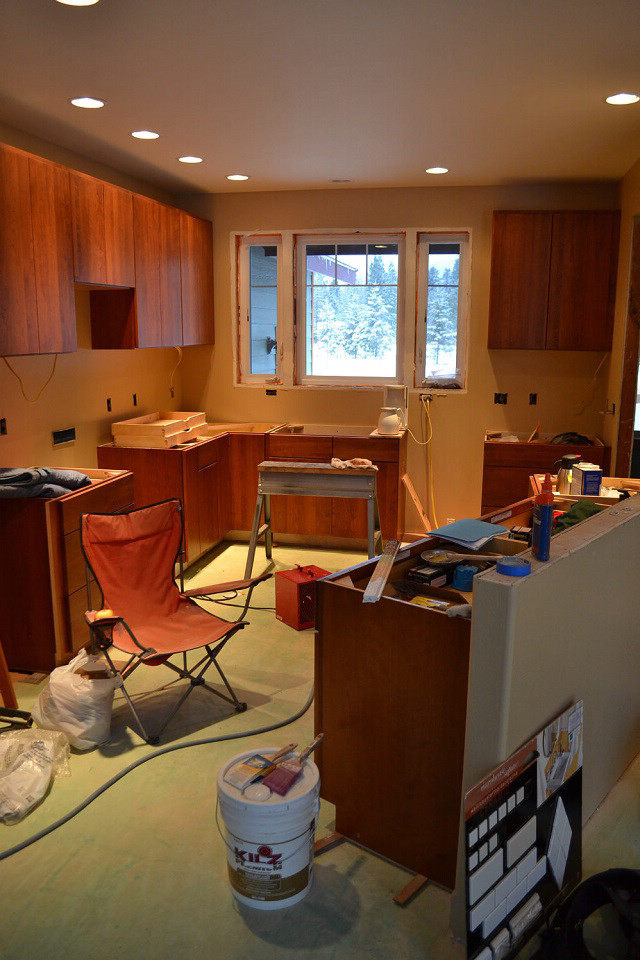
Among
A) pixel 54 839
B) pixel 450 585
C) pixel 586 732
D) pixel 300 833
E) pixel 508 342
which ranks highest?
pixel 508 342

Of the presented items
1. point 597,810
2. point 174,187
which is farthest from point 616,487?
point 174,187

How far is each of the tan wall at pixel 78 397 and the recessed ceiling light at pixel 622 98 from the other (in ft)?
10.5

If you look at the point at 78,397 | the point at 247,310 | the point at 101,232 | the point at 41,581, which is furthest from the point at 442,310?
the point at 41,581

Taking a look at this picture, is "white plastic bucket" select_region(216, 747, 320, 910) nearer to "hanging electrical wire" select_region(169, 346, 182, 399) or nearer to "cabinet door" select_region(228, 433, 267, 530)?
"cabinet door" select_region(228, 433, 267, 530)

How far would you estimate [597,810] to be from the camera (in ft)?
8.94

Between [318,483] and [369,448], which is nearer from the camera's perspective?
[318,483]

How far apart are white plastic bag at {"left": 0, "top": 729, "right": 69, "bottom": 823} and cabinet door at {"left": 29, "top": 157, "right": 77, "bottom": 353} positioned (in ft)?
6.05

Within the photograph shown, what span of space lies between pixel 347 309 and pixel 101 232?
2.38 meters

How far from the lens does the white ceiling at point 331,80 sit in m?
2.68

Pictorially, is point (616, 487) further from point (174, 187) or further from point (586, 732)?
point (174, 187)

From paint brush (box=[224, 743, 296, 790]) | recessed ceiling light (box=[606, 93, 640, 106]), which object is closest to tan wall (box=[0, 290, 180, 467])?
paint brush (box=[224, 743, 296, 790])

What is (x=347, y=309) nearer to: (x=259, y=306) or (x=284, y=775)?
(x=259, y=306)

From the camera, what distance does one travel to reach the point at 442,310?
6098 millimetres

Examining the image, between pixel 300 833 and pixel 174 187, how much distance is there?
5.04m
